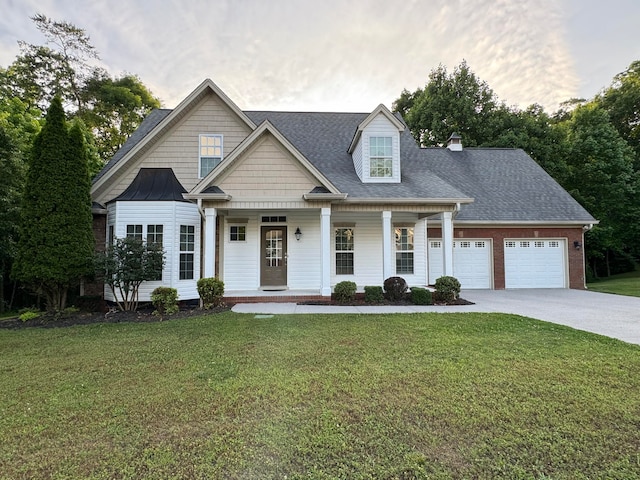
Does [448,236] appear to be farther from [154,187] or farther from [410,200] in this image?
[154,187]

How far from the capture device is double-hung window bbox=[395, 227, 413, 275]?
12.3 m

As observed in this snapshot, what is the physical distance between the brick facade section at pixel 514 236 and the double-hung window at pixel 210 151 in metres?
9.18

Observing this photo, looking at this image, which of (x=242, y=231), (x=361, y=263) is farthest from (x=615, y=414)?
(x=242, y=231)

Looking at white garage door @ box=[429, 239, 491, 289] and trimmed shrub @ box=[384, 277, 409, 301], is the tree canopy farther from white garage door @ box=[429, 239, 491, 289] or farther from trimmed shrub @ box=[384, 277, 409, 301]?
trimmed shrub @ box=[384, 277, 409, 301]

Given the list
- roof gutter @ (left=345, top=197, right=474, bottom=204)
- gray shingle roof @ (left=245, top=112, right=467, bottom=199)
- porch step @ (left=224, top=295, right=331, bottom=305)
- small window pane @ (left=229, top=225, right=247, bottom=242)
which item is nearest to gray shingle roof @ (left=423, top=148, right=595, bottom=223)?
gray shingle roof @ (left=245, top=112, right=467, bottom=199)

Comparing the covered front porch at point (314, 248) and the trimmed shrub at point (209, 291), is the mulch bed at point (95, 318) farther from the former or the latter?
the covered front porch at point (314, 248)

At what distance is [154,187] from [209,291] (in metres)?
3.93

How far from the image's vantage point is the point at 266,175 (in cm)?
1000

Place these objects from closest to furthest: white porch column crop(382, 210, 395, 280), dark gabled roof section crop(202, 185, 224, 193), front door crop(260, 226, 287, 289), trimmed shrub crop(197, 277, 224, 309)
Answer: trimmed shrub crop(197, 277, 224, 309), dark gabled roof section crop(202, 185, 224, 193), white porch column crop(382, 210, 395, 280), front door crop(260, 226, 287, 289)

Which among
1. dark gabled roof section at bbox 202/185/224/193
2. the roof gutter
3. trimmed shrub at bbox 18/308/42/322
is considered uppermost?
dark gabled roof section at bbox 202/185/224/193

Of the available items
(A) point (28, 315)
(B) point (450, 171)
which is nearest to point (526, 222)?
(B) point (450, 171)

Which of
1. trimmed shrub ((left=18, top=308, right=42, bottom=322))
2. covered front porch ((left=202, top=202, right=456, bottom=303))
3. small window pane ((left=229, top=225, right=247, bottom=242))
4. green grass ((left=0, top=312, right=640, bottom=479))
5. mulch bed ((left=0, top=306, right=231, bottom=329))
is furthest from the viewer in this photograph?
small window pane ((left=229, top=225, right=247, bottom=242))

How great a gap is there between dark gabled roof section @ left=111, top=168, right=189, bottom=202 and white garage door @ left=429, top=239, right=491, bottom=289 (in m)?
10.4

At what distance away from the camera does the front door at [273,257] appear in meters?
11.6
